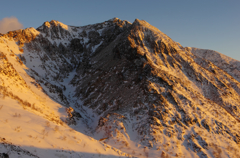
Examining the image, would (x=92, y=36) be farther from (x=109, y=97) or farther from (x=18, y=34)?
(x=109, y=97)

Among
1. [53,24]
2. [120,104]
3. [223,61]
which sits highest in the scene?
[53,24]

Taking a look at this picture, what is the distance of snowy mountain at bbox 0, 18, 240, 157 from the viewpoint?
11133 mm

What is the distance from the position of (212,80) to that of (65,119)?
32644mm

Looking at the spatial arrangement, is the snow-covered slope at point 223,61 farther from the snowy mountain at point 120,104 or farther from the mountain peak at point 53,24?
the mountain peak at point 53,24

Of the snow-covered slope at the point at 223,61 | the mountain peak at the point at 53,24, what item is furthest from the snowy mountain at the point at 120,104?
the mountain peak at the point at 53,24

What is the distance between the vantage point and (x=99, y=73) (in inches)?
1426

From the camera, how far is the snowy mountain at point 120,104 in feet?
36.5

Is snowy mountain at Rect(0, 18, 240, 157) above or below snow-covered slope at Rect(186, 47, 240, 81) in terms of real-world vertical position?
below

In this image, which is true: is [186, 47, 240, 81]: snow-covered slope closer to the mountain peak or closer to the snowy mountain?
the snowy mountain

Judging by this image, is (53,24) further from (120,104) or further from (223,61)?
(223,61)

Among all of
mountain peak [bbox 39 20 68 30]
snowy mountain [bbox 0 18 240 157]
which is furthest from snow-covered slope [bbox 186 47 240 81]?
mountain peak [bbox 39 20 68 30]

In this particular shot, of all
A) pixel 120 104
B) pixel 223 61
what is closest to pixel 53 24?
pixel 120 104

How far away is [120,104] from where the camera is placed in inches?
1016

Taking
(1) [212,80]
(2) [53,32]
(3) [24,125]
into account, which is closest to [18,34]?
(2) [53,32]
